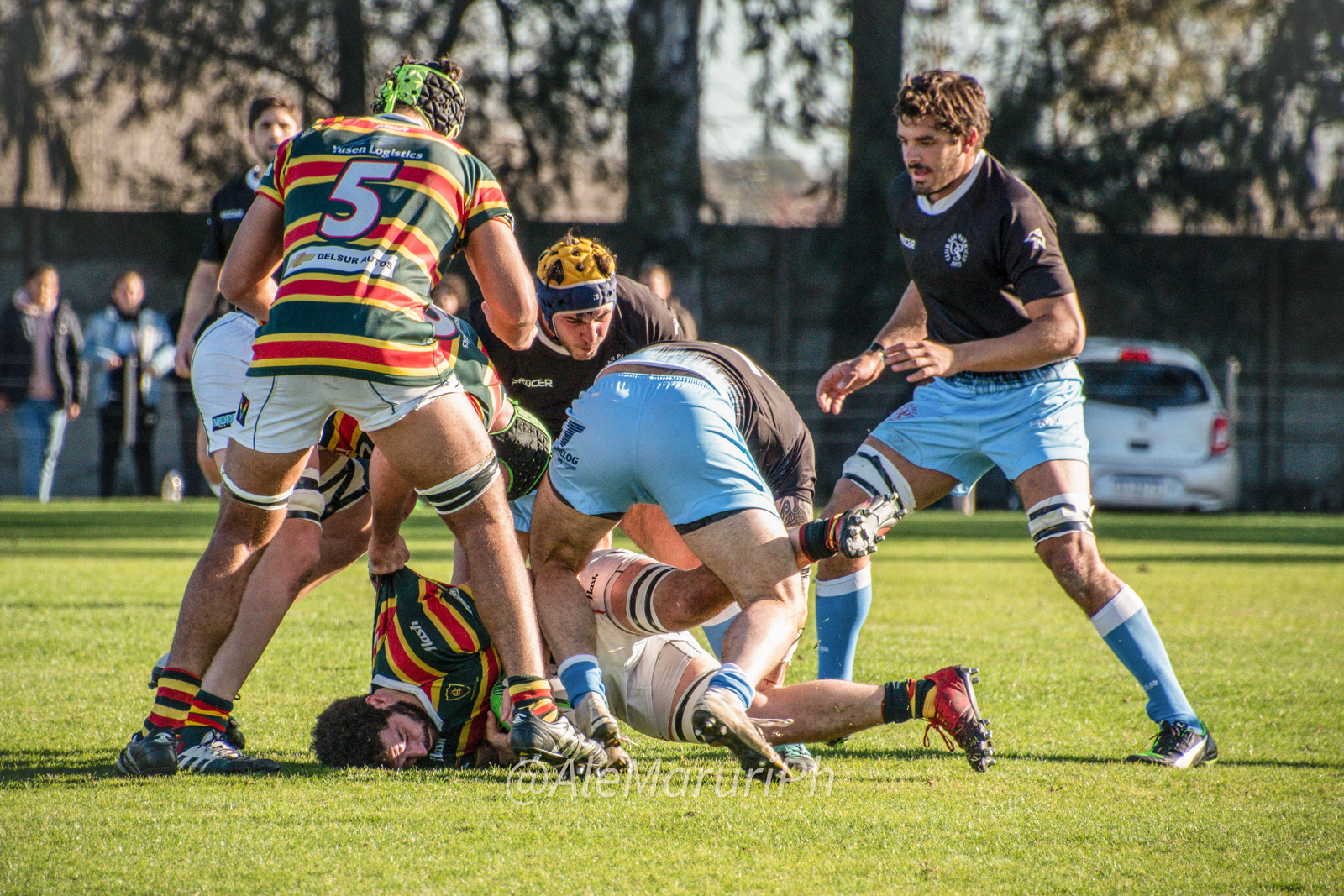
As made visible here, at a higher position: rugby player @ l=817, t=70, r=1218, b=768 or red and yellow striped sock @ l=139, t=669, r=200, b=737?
rugby player @ l=817, t=70, r=1218, b=768

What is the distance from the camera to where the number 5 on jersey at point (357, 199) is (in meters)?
3.53

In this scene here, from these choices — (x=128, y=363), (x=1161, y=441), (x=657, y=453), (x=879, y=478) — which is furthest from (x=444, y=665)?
(x=1161, y=441)

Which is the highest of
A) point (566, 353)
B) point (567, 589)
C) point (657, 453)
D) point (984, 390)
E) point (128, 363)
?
point (566, 353)

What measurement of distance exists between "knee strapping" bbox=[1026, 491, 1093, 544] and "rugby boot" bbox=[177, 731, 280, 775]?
7.86ft

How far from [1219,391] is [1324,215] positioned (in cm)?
257

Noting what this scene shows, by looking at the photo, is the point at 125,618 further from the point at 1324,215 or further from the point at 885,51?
the point at 1324,215

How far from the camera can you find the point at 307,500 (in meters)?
4.17

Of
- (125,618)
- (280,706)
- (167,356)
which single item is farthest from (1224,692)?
(167,356)

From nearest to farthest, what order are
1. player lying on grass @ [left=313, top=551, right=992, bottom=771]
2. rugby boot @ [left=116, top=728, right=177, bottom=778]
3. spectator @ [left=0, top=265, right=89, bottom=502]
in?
1. rugby boot @ [left=116, top=728, right=177, bottom=778]
2. player lying on grass @ [left=313, top=551, right=992, bottom=771]
3. spectator @ [left=0, top=265, right=89, bottom=502]

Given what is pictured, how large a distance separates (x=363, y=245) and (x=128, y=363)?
11.5 metres

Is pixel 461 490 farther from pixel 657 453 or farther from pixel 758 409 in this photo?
pixel 758 409

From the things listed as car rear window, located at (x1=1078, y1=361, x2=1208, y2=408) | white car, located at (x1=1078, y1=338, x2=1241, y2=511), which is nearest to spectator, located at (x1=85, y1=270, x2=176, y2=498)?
white car, located at (x1=1078, y1=338, x2=1241, y2=511)

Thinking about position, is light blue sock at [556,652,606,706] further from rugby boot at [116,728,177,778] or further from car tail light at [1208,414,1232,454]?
car tail light at [1208,414,1232,454]

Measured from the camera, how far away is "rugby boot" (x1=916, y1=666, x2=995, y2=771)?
3646 millimetres
